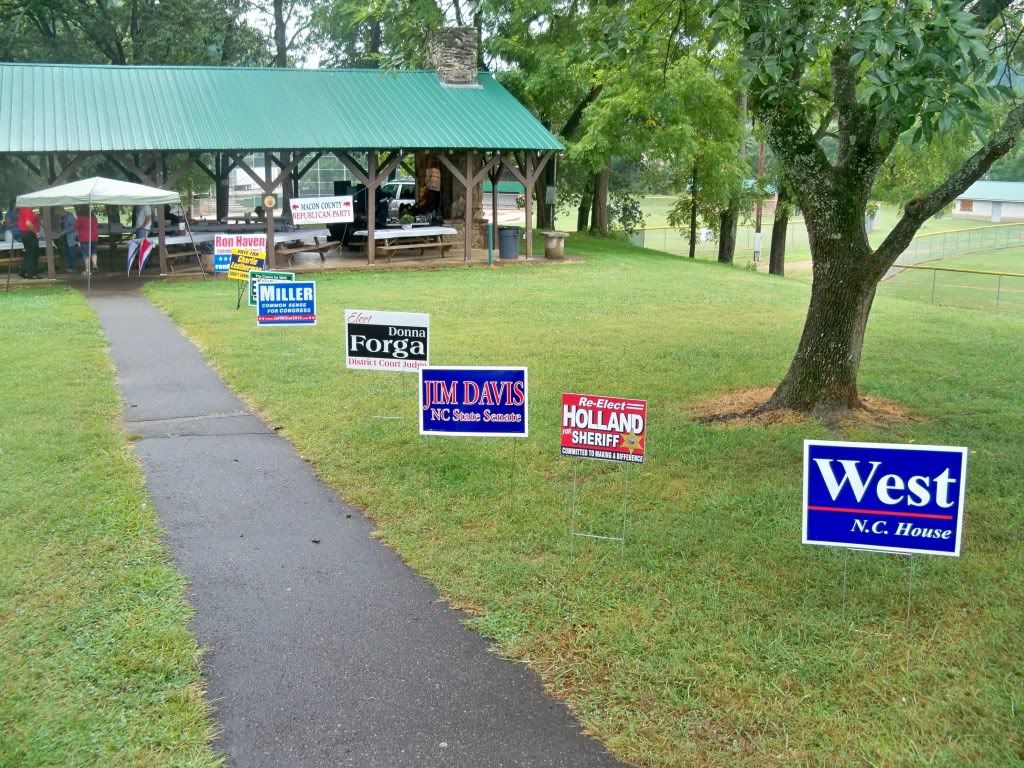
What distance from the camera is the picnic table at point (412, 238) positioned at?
24.5 meters

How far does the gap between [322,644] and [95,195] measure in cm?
1628

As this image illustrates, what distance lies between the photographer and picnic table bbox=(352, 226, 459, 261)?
24.5m

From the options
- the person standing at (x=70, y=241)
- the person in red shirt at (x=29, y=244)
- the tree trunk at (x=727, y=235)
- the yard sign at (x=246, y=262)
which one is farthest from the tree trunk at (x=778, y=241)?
the person in red shirt at (x=29, y=244)

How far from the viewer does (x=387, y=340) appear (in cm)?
934

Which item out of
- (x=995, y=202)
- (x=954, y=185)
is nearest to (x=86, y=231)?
(x=954, y=185)

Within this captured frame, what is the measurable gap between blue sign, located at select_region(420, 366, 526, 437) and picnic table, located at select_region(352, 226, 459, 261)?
17.2m

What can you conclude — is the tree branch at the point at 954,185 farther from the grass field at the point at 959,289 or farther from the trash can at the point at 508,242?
the trash can at the point at 508,242

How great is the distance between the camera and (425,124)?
2408 cm

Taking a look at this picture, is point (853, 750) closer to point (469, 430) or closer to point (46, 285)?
point (469, 430)

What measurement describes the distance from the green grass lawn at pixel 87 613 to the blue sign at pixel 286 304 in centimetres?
323

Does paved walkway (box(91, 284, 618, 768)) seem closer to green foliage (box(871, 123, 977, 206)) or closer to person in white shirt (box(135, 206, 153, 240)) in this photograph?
person in white shirt (box(135, 206, 153, 240))

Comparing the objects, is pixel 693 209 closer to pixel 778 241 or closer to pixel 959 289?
pixel 778 241

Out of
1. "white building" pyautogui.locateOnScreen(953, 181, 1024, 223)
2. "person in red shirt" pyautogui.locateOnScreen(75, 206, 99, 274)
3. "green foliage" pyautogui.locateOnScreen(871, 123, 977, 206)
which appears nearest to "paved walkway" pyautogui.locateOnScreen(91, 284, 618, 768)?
"person in red shirt" pyautogui.locateOnScreen(75, 206, 99, 274)

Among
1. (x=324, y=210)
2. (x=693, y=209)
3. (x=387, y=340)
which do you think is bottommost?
(x=387, y=340)
